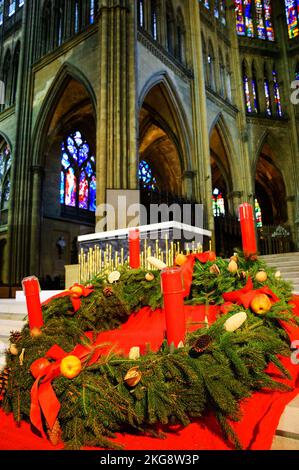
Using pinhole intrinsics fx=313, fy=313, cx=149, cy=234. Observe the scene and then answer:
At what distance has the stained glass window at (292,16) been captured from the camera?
17641mm

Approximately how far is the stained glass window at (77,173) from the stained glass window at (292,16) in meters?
13.3

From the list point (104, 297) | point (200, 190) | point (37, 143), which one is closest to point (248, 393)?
point (104, 297)

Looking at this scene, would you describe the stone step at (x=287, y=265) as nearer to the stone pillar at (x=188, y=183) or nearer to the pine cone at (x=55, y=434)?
the pine cone at (x=55, y=434)

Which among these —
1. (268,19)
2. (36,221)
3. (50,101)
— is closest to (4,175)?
(36,221)

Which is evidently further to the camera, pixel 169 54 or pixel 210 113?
pixel 210 113

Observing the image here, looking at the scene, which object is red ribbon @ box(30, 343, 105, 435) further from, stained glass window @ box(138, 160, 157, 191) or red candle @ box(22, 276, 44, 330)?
stained glass window @ box(138, 160, 157, 191)

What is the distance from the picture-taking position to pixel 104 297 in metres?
1.81

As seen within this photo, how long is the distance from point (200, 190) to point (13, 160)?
300 inches

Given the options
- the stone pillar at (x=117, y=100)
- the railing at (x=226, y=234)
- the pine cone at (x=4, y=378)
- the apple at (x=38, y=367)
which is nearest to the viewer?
the apple at (x=38, y=367)

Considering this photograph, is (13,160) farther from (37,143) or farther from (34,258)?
(34,258)

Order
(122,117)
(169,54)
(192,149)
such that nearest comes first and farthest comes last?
1. (122,117)
2. (169,54)
3. (192,149)

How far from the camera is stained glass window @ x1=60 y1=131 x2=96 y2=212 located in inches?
573

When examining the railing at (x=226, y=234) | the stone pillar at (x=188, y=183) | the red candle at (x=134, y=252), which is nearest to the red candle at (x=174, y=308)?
the red candle at (x=134, y=252)

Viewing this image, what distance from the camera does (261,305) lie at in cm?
128
